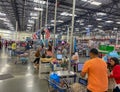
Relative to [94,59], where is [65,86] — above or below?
below

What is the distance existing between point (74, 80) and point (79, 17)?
A: 1835 centimetres

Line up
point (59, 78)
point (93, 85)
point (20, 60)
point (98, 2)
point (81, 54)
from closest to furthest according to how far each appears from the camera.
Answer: point (93, 85)
point (59, 78)
point (20, 60)
point (98, 2)
point (81, 54)

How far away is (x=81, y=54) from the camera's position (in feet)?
72.8

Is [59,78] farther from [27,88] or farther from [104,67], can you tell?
[27,88]

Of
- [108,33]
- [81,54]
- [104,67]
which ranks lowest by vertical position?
[81,54]

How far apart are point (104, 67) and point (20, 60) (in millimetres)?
10522

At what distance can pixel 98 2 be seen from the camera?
15883 mm

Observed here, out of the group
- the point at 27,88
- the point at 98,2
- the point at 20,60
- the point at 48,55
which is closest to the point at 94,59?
the point at 27,88

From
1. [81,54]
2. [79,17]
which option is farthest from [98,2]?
[81,54]

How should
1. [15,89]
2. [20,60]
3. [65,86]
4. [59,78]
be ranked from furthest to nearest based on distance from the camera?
1. [20,60]
2. [15,89]
3. [59,78]
4. [65,86]

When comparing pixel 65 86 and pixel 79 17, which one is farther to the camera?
pixel 79 17

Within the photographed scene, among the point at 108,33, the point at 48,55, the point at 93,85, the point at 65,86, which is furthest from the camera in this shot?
the point at 108,33

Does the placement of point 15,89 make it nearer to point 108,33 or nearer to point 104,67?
point 104,67

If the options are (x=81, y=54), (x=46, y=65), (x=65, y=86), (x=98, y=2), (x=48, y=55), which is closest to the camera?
(x=65, y=86)
